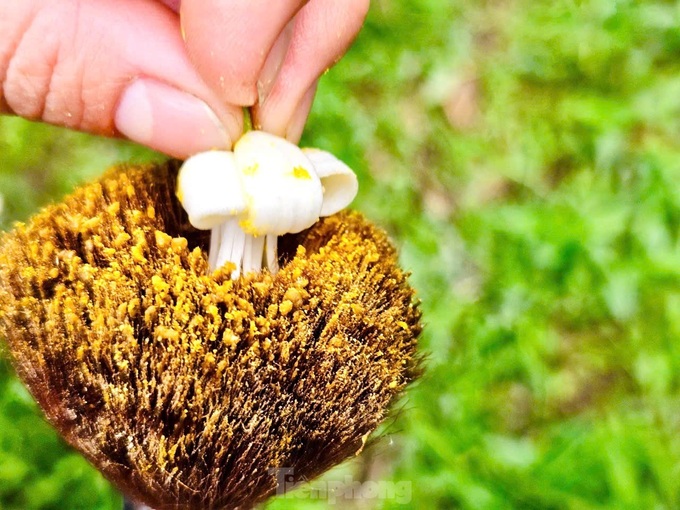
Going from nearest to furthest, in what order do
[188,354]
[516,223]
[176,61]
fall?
[188,354] → [176,61] → [516,223]

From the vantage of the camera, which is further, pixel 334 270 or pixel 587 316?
pixel 587 316

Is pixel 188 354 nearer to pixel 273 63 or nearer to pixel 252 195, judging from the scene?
pixel 252 195

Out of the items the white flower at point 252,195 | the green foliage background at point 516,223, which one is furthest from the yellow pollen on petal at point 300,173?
the green foliage background at point 516,223

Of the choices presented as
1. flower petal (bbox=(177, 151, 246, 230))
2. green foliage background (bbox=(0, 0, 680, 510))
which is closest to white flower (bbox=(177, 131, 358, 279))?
flower petal (bbox=(177, 151, 246, 230))

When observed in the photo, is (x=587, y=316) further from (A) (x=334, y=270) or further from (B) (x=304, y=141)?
(A) (x=334, y=270)

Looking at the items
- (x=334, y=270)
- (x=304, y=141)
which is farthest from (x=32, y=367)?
(x=304, y=141)

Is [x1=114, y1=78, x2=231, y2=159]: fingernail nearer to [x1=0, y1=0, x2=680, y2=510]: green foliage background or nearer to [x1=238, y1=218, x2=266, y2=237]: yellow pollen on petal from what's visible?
A: [x1=238, y1=218, x2=266, y2=237]: yellow pollen on petal

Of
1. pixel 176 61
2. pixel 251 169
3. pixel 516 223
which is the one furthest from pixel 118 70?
pixel 516 223
